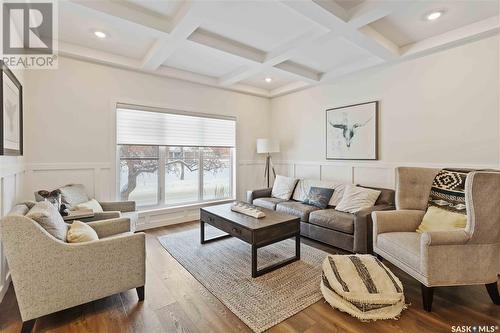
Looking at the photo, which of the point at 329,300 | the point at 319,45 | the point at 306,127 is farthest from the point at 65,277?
the point at 306,127

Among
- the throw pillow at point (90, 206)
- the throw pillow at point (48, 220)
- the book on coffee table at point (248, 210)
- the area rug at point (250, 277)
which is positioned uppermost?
the throw pillow at point (48, 220)

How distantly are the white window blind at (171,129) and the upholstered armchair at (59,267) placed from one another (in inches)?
80.0

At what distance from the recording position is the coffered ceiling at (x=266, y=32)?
2.24 metres

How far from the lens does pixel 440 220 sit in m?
2.26

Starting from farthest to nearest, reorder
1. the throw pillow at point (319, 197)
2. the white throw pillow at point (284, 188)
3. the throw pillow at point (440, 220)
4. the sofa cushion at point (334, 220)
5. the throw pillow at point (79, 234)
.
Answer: the white throw pillow at point (284, 188) → the throw pillow at point (319, 197) → the sofa cushion at point (334, 220) → the throw pillow at point (440, 220) → the throw pillow at point (79, 234)

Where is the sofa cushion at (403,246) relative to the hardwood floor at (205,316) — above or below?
above

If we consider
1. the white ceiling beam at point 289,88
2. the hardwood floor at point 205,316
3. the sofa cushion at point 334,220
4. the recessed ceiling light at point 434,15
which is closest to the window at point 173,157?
the white ceiling beam at point 289,88

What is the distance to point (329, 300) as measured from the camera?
6.33ft

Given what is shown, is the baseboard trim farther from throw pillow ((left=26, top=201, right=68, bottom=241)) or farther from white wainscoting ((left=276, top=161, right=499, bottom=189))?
white wainscoting ((left=276, top=161, right=499, bottom=189))

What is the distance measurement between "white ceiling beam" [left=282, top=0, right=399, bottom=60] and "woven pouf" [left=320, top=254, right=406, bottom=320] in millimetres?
2302

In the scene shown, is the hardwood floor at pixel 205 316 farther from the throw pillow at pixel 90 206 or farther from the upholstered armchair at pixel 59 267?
the throw pillow at pixel 90 206

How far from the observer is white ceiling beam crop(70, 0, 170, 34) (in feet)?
7.07

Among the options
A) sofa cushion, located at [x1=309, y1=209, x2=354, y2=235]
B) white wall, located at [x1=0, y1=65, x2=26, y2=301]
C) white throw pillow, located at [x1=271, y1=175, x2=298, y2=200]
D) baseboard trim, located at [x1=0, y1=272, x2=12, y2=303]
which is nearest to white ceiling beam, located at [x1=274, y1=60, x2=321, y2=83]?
white throw pillow, located at [x1=271, y1=175, x2=298, y2=200]

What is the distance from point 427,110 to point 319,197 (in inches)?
72.6
